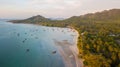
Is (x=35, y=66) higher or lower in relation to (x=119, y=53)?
lower

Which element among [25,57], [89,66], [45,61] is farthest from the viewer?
[25,57]

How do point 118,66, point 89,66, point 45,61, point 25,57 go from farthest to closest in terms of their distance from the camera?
point 25,57 → point 45,61 → point 89,66 → point 118,66

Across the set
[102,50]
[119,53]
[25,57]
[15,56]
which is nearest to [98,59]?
[119,53]

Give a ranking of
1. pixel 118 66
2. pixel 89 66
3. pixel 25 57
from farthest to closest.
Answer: pixel 25 57
pixel 89 66
pixel 118 66

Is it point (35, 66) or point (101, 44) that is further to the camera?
point (101, 44)

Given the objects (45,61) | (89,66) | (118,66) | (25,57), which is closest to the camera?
(118,66)

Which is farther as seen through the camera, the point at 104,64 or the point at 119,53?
the point at 119,53

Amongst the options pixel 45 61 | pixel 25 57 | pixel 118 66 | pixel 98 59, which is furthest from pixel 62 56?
pixel 118 66

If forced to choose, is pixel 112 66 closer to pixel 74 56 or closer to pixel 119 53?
pixel 119 53

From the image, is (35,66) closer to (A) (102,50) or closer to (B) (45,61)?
(B) (45,61)
